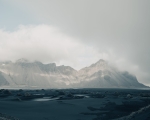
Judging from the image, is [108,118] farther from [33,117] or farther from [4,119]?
[4,119]

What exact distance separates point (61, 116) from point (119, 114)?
13615 millimetres

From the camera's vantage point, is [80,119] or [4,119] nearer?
[4,119]

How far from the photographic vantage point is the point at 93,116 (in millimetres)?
44219

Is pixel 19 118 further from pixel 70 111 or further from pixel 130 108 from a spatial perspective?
pixel 130 108

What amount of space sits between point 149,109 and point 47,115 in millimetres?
22101

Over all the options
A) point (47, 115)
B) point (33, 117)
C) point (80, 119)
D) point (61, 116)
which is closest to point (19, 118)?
point (33, 117)

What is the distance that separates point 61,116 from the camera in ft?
144

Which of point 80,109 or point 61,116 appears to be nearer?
point 61,116

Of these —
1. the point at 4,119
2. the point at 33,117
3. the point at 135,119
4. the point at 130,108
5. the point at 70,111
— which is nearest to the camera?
the point at 4,119

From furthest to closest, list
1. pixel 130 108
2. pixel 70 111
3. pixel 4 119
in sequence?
pixel 130 108 → pixel 70 111 → pixel 4 119

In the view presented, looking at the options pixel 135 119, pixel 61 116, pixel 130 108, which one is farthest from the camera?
pixel 130 108

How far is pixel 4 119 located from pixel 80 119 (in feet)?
49.7

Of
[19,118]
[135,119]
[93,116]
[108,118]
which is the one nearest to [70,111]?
[93,116]

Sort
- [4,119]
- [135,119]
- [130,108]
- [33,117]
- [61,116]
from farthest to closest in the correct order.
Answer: [130,108] → [61,116] → [33,117] → [135,119] → [4,119]
